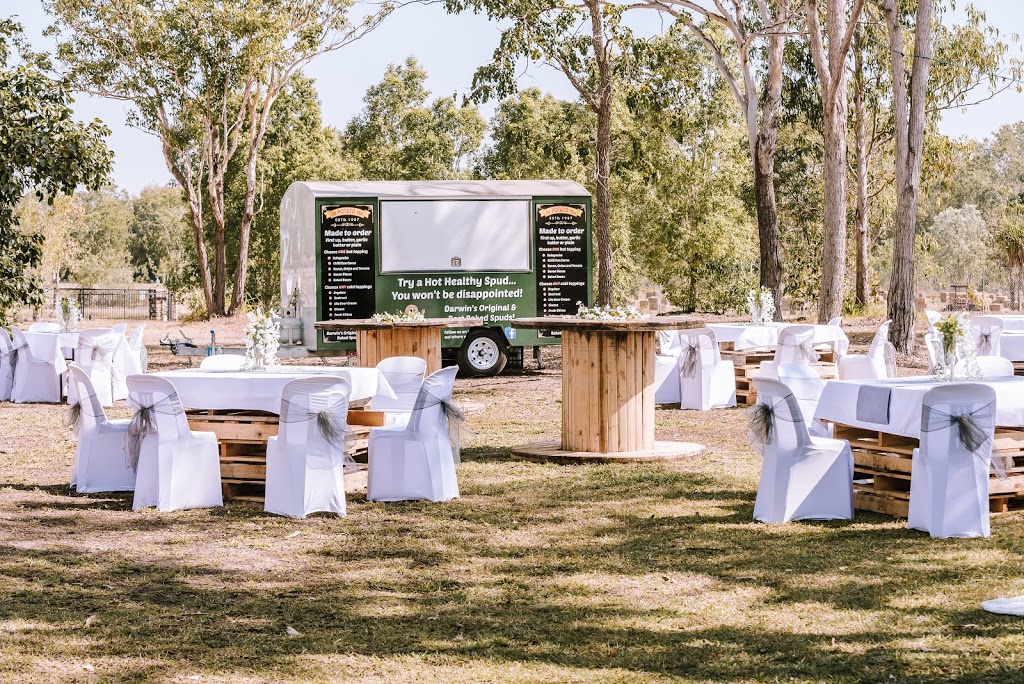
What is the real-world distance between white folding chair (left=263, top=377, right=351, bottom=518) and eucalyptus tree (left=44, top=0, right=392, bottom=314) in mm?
26266

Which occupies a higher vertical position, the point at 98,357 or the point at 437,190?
the point at 437,190

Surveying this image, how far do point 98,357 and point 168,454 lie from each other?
25.2 feet

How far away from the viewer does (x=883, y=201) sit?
42.8 metres

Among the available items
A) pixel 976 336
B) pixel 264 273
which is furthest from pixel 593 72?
pixel 264 273

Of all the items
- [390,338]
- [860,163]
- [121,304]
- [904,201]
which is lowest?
[390,338]

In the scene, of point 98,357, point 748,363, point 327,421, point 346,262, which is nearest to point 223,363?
point 327,421

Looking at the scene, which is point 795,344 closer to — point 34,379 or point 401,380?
point 401,380

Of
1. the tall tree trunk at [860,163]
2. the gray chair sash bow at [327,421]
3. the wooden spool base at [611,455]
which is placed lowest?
the wooden spool base at [611,455]

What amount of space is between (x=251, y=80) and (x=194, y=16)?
8.04 feet

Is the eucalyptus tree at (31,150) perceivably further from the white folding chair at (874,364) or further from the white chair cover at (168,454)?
the white folding chair at (874,364)

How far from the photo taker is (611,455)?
10211 millimetres

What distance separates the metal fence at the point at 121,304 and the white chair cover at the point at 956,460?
36.4m

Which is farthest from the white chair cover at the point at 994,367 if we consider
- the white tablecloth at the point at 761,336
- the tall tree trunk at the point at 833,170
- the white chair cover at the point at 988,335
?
the tall tree trunk at the point at 833,170

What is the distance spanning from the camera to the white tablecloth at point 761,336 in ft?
47.9
